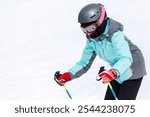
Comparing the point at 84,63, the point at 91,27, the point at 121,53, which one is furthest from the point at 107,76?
the point at 84,63

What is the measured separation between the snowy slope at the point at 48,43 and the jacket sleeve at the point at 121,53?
6.68ft

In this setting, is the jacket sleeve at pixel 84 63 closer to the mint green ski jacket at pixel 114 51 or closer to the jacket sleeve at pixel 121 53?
the mint green ski jacket at pixel 114 51

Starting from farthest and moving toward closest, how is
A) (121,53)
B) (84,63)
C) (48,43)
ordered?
(48,43) → (84,63) → (121,53)

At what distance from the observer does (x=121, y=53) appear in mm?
4238

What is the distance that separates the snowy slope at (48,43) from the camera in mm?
6965

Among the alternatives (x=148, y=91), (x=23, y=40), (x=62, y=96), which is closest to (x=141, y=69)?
(x=148, y=91)

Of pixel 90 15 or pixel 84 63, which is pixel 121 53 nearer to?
pixel 90 15

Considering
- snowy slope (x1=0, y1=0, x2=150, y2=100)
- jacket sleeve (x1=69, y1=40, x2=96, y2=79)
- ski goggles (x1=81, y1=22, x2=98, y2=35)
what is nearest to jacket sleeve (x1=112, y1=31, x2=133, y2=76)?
ski goggles (x1=81, y1=22, x2=98, y2=35)

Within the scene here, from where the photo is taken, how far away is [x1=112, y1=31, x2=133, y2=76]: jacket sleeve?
4199 mm

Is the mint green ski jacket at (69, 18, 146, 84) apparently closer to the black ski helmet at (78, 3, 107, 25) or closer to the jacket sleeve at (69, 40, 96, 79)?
the jacket sleeve at (69, 40, 96, 79)

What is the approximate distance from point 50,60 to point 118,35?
413 cm

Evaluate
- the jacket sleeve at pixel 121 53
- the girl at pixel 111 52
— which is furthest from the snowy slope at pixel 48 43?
the jacket sleeve at pixel 121 53

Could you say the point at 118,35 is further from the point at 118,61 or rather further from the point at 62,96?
the point at 62,96

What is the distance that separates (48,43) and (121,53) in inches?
206
